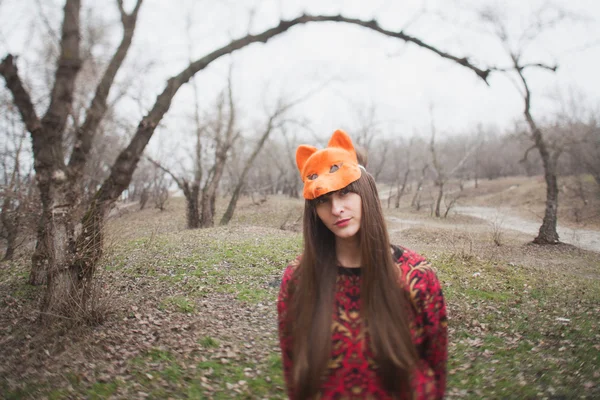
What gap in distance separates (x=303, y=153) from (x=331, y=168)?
Answer: 0.88ft

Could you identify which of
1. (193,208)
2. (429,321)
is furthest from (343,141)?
(193,208)

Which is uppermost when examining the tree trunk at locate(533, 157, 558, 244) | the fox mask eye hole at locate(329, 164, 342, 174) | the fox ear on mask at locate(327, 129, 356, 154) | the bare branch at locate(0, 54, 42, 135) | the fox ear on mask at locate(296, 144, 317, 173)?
the bare branch at locate(0, 54, 42, 135)

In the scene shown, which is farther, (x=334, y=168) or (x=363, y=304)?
(x=334, y=168)

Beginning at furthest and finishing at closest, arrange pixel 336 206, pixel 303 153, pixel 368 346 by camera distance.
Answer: pixel 303 153, pixel 336 206, pixel 368 346

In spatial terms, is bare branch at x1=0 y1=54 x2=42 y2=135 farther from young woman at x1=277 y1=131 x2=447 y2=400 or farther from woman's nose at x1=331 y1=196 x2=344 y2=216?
woman's nose at x1=331 y1=196 x2=344 y2=216

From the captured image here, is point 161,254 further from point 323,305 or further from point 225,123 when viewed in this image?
point 225,123

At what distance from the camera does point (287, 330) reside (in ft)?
6.09

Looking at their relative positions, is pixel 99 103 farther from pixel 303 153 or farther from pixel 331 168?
pixel 331 168

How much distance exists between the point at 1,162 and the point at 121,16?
31.2 ft

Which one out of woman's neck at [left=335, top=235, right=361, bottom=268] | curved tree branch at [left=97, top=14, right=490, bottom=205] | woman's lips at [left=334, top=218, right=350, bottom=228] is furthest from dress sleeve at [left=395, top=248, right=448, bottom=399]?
curved tree branch at [left=97, top=14, right=490, bottom=205]

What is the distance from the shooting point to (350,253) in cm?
192

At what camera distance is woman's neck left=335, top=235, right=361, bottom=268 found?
191 centimetres

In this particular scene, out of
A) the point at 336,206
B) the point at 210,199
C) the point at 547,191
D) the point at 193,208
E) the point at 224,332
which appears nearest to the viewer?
the point at 336,206

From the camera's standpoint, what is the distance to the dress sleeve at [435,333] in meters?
1.71
